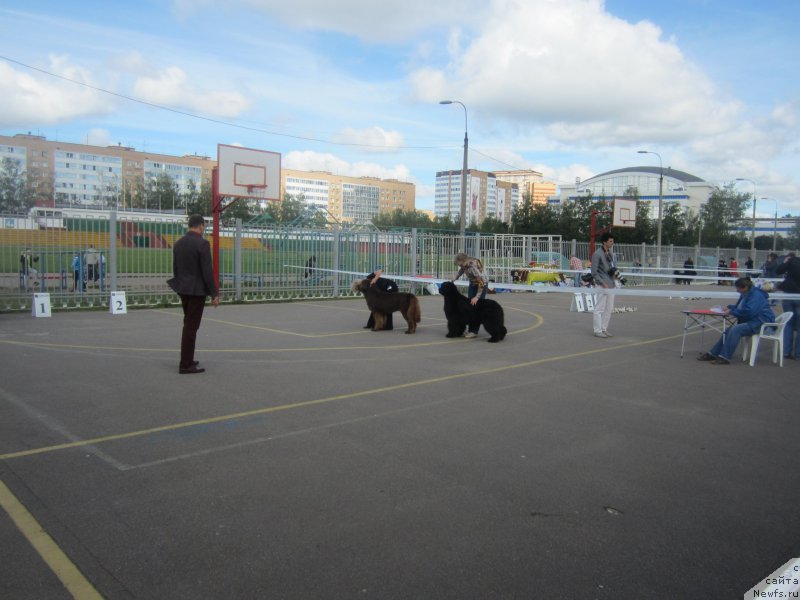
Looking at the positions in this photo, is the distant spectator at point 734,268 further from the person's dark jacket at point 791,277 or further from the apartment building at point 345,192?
the apartment building at point 345,192

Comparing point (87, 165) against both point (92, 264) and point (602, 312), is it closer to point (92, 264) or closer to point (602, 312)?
point (92, 264)

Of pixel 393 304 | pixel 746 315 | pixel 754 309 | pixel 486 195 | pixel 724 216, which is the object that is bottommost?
pixel 393 304

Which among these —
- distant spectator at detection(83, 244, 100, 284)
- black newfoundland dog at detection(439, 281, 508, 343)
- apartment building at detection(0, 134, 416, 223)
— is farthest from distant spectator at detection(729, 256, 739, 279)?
apartment building at detection(0, 134, 416, 223)

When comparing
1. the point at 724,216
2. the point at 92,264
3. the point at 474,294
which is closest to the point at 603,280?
the point at 474,294

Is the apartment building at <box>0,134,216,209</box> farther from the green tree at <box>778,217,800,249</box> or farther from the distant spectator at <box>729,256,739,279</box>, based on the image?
the green tree at <box>778,217,800,249</box>

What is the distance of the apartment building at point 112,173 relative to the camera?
281 feet

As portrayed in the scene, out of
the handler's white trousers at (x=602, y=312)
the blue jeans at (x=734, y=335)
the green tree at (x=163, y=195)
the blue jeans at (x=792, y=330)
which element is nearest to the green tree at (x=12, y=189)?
the green tree at (x=163, y=195)

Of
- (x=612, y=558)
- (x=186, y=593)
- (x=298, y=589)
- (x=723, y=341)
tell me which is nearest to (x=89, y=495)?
(x=186, y=593)

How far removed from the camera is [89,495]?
14.0 ft

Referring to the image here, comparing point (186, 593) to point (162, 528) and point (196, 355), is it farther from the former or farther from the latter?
point (196, 355)

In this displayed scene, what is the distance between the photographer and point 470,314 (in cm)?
1210

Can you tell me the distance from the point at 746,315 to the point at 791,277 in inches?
77.7

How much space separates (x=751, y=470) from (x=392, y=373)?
15.3 feet

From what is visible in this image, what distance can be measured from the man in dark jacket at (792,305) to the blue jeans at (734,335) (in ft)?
4.54
